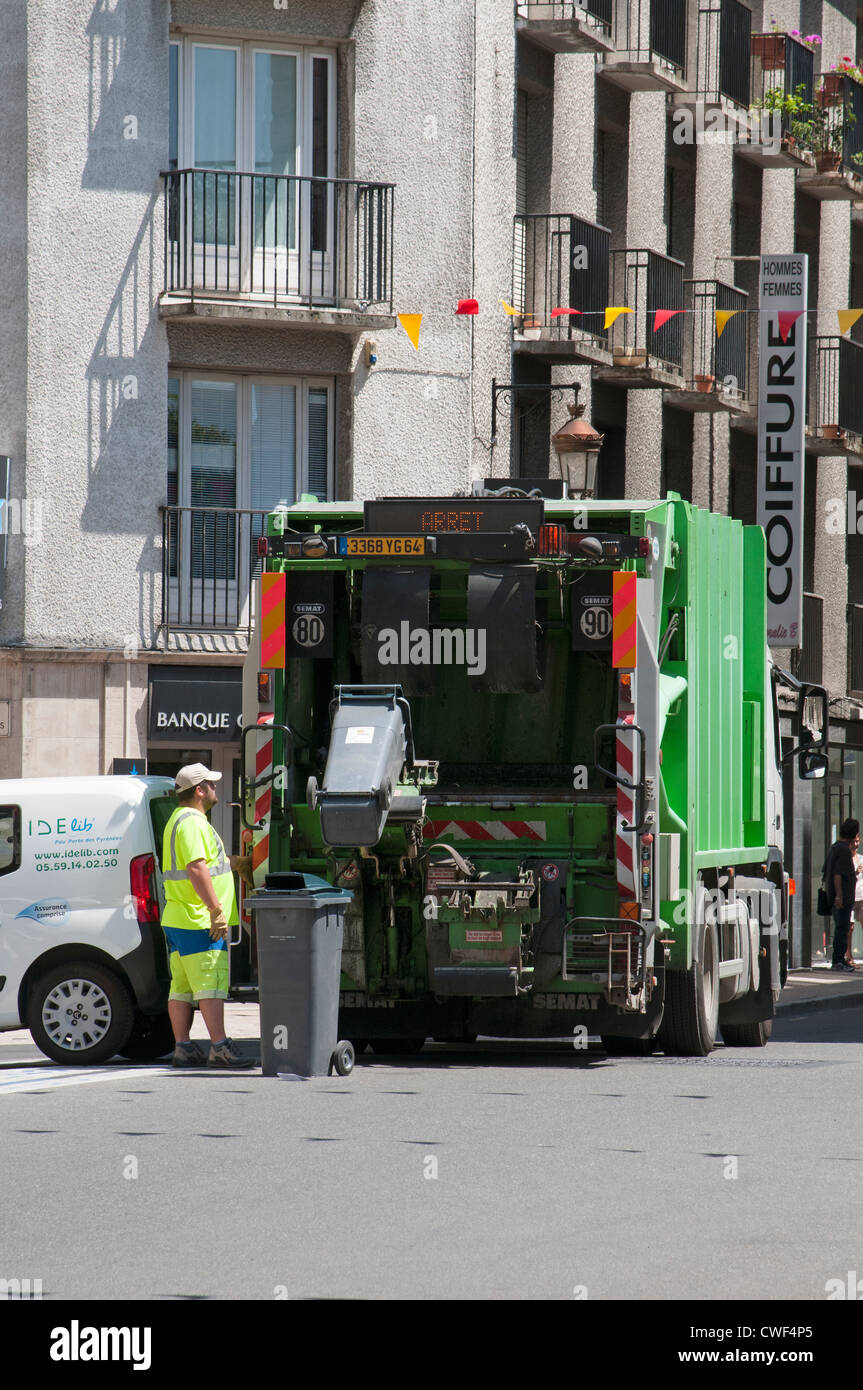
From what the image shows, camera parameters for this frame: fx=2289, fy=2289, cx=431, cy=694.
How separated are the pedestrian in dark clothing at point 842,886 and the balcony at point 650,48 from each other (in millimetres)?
8953

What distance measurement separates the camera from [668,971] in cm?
1309

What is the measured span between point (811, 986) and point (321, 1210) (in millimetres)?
15952

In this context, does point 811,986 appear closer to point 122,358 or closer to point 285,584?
point 122,358

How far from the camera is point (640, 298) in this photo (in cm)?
2644

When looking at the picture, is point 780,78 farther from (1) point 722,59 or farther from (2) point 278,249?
(2) point 278,249

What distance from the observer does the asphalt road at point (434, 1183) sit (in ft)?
21.7

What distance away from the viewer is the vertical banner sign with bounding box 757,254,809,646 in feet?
79.9

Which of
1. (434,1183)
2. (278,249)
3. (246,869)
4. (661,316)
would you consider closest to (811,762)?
(246,869)

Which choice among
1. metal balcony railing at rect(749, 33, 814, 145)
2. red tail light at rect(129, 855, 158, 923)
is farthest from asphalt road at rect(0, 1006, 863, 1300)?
metal balcony railing at rect(749, 33, 814, 145)
